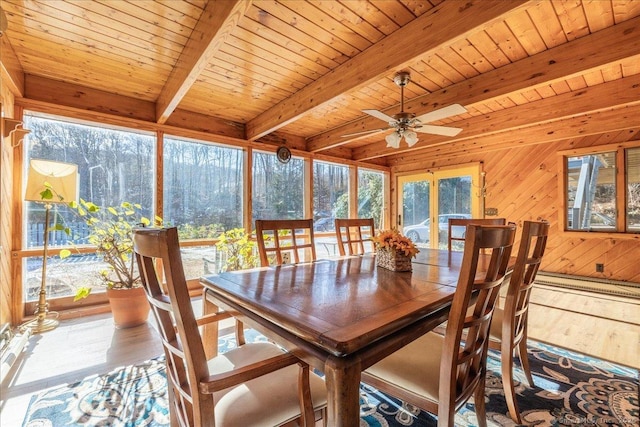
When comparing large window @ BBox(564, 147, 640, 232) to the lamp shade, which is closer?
the lamp shade

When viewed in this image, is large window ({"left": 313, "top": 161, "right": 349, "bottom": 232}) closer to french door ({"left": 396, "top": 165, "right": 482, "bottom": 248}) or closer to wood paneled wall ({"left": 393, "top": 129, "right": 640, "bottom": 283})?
french door ({"left": 396, "top": 165, "right": 482, "bottom": 248})

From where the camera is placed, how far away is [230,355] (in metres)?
1.35

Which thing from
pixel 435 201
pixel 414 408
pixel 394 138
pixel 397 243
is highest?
pixel 394 138

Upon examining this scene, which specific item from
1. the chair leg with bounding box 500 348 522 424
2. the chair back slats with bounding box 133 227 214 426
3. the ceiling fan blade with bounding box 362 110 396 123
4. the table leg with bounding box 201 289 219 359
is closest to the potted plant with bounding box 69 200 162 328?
the table leg with bounding box 201 289 219 359

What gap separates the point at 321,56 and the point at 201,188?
96.5 inches

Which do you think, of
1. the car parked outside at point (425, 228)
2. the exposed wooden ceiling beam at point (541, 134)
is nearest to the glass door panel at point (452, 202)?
the car parked outside at point (425, 228)

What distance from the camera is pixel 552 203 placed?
4680mm

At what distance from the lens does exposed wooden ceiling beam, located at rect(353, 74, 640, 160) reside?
9.66 feet

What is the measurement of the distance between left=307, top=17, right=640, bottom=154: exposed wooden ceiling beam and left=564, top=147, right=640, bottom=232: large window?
2.84m

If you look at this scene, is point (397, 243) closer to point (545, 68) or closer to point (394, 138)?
point (394, 138)

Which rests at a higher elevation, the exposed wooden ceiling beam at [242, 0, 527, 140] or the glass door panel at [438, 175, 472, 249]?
the exposed wooden ceiling beam at [242, 0, 527, 140]

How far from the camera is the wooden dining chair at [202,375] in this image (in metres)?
0.83

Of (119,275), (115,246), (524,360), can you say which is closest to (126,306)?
(119,275)

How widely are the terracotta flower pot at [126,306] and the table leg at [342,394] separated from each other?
2.68 meters
